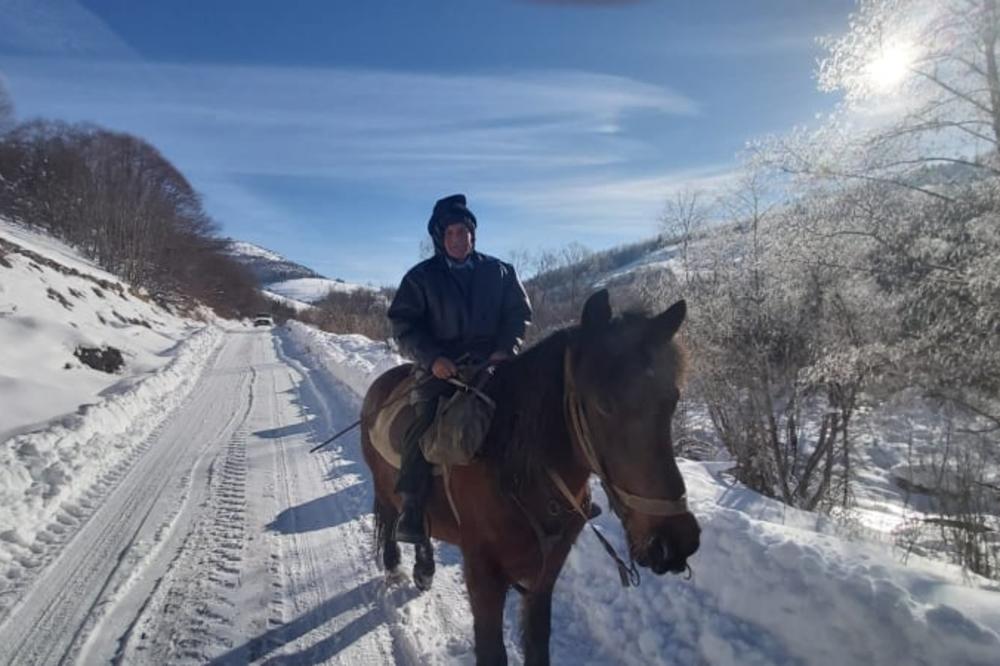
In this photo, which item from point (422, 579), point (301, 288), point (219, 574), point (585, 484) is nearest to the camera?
point (585, 484)

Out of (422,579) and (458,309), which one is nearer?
(458,309)

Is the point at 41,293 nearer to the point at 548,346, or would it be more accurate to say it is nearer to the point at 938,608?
the point at 548,346

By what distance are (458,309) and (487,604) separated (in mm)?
1677

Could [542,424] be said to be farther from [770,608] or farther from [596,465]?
[770,608]

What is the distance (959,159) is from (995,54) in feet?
4.98

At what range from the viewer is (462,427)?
274cm

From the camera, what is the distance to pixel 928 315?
29.7ft

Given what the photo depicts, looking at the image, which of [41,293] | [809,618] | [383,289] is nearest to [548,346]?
[809,618]

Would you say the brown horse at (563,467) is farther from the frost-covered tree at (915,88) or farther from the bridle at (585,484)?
the frost-covered tree at (915,88)

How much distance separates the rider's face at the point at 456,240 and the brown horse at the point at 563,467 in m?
0.85

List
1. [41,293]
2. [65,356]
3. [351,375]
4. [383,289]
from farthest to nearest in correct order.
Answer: [383,289] < [41,293] < [351,375] < [65,356]

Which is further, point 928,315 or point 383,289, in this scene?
point 383,289

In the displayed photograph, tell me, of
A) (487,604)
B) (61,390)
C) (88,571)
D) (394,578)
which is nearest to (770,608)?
(487,604)

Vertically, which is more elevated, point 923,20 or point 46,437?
point 923,20
